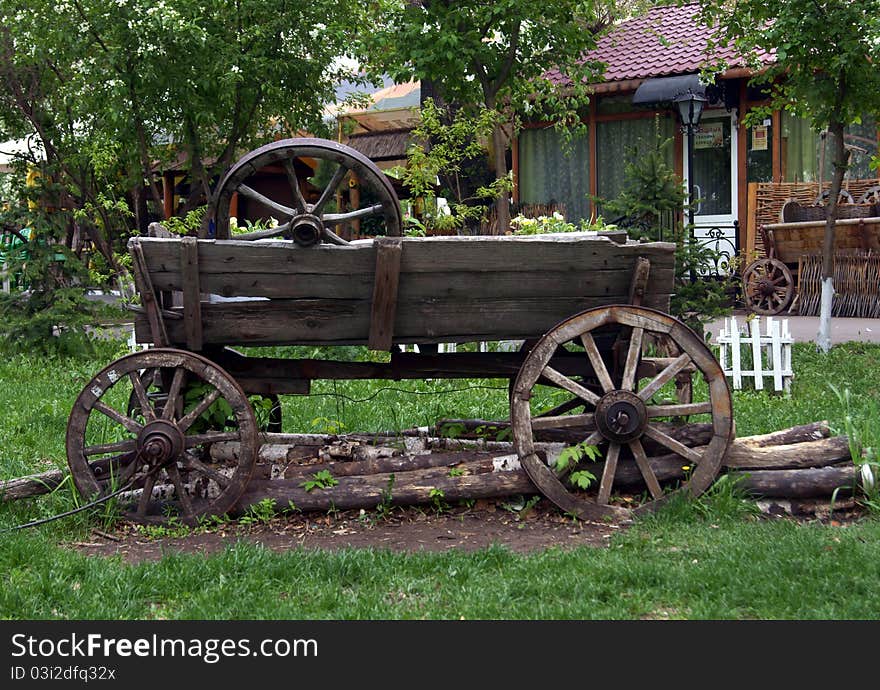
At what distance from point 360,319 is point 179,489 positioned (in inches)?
50.2

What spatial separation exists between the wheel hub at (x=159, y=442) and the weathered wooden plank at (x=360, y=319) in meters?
0.53

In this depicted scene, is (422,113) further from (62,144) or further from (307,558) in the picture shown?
(307,558)

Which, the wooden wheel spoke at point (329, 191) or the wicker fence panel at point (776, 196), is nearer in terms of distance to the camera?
the wooden wheel spoke at point (329, 191)

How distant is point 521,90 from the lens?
12.6 metres

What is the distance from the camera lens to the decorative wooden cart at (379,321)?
5.25m

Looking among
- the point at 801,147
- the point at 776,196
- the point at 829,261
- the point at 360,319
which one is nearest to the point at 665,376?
the point at 360,319

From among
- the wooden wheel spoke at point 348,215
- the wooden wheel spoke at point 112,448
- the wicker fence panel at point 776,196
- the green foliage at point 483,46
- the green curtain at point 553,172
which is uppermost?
the green foliage at point 483,46

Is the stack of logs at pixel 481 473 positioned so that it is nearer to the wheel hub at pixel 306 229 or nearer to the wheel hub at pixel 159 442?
the wheel hub at pixel 159 442

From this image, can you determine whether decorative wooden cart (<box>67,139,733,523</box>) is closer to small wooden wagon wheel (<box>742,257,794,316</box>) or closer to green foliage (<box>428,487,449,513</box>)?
green foliage (<box>428,487,449,513</box>)

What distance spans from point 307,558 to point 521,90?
914cm

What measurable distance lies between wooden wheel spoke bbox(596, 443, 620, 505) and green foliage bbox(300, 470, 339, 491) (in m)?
1.41

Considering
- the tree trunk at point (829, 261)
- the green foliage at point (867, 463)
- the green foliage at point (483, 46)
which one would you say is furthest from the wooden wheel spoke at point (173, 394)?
the tree trunk at point (829, 261)

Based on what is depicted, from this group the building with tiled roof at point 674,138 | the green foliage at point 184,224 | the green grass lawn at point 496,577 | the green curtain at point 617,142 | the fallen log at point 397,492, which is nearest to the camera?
the green grass lawn at point 496,577

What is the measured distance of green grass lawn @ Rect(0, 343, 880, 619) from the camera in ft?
12.9
